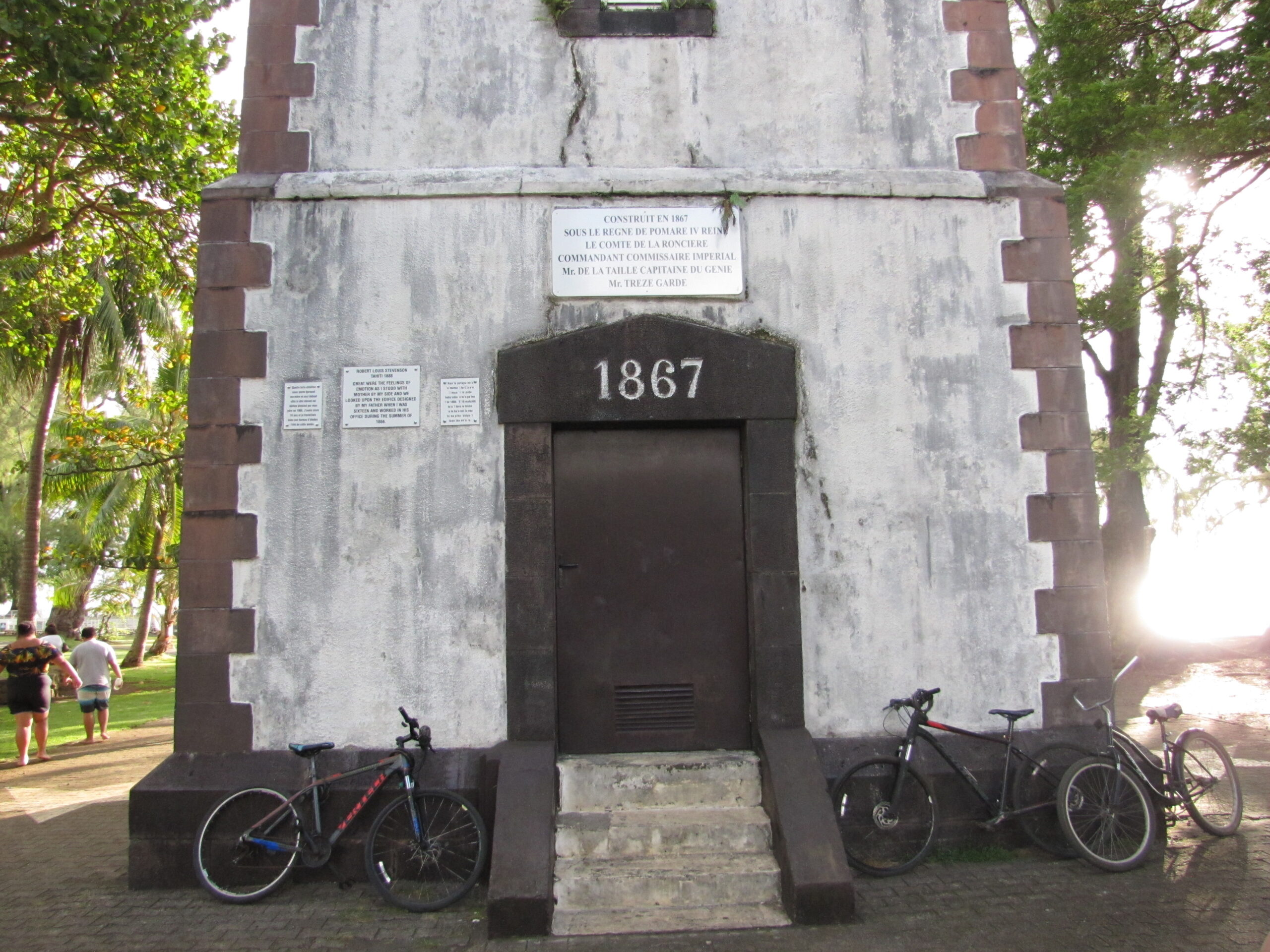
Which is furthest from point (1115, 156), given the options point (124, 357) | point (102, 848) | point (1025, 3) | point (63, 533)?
point (63, 533)

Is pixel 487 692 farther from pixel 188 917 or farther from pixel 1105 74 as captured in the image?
pixel 1105 74

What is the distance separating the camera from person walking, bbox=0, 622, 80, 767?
10.5 meters

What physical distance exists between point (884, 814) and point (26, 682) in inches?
385

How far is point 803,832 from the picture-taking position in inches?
197

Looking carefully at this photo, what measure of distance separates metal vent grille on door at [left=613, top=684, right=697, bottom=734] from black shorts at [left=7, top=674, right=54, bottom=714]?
818 centimetres

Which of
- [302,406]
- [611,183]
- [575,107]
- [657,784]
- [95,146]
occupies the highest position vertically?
[95,146]

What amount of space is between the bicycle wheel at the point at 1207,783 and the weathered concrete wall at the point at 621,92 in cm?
424

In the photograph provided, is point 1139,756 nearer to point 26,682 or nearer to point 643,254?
point 643,254

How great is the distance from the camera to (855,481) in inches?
237

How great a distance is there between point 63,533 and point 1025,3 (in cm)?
3334

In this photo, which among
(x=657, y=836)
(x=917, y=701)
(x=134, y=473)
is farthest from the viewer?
(x=134, y=473)

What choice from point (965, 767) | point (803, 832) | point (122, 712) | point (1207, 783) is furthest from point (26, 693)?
point (1207, 783)

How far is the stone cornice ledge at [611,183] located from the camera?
6133 millimetres

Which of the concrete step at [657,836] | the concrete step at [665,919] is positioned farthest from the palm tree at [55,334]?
the concrete step at [665,919]
